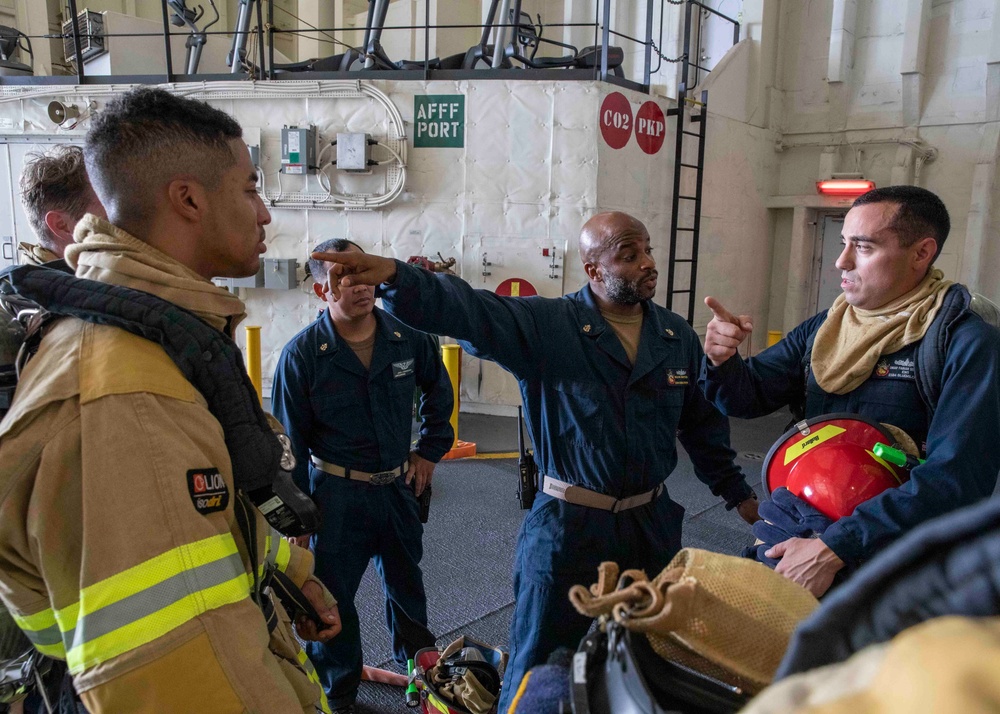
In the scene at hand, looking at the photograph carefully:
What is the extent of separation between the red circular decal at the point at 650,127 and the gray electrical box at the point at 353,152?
3014 mm

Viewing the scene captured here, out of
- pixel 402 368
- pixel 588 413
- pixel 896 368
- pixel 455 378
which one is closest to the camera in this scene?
pixel 896 368

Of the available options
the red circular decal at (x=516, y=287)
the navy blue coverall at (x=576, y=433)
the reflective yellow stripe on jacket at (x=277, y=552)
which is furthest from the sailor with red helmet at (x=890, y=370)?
the red circular decal at (x=516, y=287)

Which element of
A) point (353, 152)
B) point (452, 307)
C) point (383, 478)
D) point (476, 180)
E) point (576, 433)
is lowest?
point (383, 478)

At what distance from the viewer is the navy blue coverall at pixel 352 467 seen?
2939 mm

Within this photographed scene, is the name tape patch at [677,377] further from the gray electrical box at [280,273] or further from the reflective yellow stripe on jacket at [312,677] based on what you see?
the gray electrical box at [280,273]

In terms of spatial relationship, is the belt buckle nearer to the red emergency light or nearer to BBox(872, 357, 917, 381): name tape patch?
BBox(872, 357, 917, 381): name tape patch

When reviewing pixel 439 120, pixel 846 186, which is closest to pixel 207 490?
pixel 439 120

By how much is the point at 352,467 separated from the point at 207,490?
1.89 m

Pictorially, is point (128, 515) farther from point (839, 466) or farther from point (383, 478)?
point (383, 478)

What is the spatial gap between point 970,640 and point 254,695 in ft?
3.77

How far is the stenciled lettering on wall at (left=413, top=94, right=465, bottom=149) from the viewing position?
23.9 feet

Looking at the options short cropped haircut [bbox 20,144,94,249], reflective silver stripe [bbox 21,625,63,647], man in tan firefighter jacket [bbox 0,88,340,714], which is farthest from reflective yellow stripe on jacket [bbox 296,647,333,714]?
short cropped haircut [bbox 20,144,94,249]

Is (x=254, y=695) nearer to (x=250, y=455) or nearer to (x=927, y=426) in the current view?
(x=250, y=455)

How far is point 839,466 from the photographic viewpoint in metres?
1.95
